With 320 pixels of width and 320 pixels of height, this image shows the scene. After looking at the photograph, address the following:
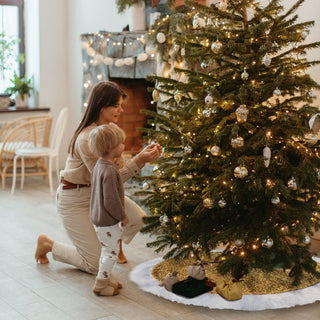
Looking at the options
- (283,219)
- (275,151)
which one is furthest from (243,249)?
(275,151)

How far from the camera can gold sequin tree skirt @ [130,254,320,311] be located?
10.5 ft

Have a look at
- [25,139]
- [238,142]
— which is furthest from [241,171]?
[25,139]

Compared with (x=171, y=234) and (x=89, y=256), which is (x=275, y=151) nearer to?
(x=171, y=234)

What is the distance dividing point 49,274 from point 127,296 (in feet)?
2.05

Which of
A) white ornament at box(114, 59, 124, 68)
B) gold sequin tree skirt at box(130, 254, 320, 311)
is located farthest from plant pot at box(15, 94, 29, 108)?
gold sequin tree skirt at box(130, 254, 320, 311)

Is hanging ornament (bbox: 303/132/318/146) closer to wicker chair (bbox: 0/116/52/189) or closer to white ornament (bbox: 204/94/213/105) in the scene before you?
white ornament (bbox: 204/94/213/105)

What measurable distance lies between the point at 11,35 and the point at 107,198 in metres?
5.11

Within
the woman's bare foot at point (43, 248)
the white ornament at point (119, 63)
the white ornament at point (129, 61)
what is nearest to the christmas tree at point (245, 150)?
the woman's bare foot at point (43, 248)

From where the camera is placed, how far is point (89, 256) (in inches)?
146

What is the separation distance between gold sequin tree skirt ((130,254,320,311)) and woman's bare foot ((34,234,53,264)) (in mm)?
554

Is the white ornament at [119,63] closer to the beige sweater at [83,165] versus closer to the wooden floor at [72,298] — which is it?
the wooden floor at [72,298]

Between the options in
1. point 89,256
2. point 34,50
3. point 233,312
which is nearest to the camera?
point 233,312

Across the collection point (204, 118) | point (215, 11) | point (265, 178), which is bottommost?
point (265, 178)

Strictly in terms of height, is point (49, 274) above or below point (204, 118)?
below
